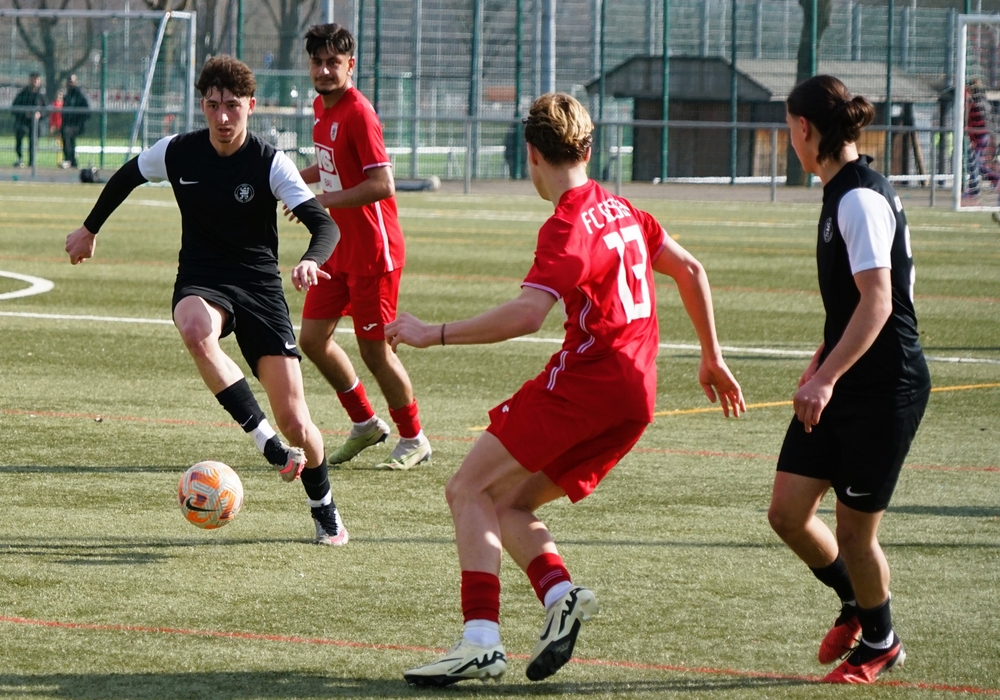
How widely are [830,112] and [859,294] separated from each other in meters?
0.56

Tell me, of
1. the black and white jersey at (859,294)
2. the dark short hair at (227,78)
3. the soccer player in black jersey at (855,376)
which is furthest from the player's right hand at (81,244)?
the black and white jersey at (859,294)

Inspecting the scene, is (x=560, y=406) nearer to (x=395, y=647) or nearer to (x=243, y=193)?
(x=395, y=647)

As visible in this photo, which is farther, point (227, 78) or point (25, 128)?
point (25, 128)

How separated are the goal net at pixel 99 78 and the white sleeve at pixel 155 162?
27.0 m

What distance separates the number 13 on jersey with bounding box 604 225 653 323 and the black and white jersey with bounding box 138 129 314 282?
2.29 m

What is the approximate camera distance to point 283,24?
46.0m

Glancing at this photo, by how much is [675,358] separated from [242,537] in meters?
5.91

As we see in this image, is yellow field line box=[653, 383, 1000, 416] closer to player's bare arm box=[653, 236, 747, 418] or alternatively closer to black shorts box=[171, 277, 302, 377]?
black shorts box=[171, 277, 302, 377]

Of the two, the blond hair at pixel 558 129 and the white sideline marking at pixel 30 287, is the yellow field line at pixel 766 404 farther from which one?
the white sideline marking at pixel 30 287

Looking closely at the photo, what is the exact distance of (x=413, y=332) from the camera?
436cm

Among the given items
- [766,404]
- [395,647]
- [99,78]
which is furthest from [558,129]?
Answer: [99,78]

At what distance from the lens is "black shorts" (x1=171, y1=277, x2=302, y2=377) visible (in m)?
6.50

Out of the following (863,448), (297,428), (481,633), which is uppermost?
(863,448)

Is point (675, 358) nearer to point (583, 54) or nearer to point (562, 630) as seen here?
point (562, 630)
